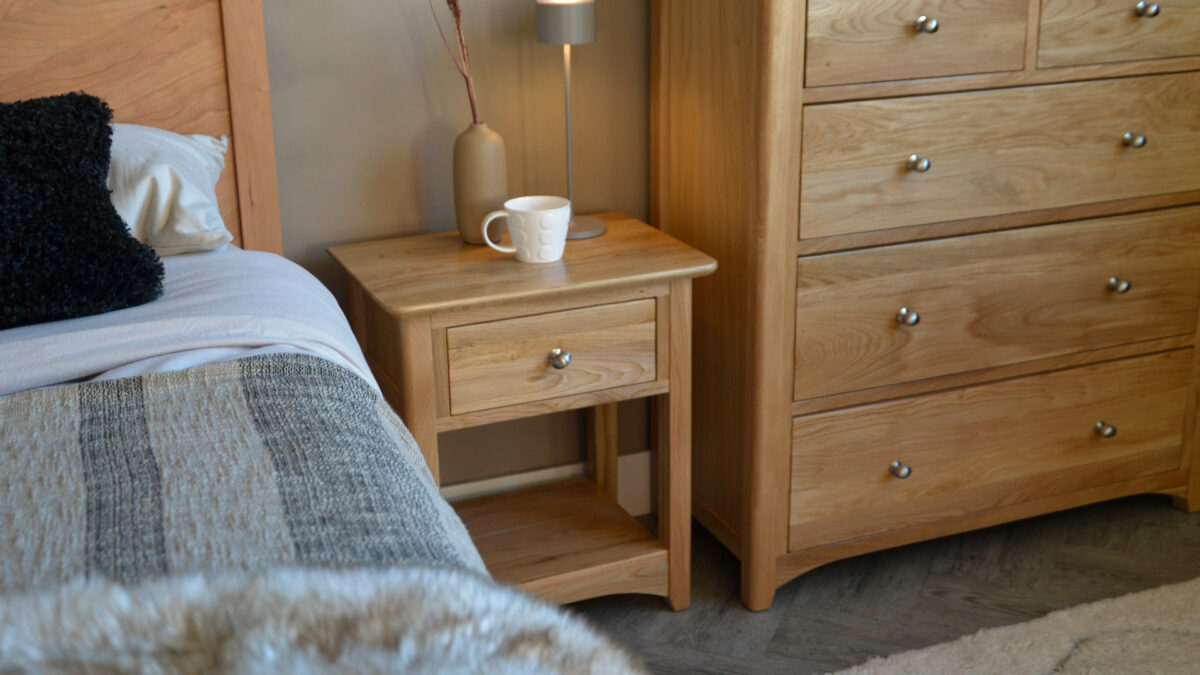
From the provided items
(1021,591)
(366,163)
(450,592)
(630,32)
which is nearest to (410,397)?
(366,163)

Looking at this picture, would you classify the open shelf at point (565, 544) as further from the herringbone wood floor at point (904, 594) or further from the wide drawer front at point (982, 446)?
the wide drawer front at point (982, 446)

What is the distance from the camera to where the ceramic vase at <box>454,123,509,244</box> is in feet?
5.73

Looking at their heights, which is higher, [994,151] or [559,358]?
[994,151]

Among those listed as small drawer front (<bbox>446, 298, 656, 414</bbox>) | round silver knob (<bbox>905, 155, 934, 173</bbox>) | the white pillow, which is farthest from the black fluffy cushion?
round silver knob (<bbox>905, 155, 934, 173</bbox>)

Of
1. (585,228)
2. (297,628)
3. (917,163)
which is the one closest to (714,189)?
(585,228)

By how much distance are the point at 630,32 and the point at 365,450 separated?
4.12 feet

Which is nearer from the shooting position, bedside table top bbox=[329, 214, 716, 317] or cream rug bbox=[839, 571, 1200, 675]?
bedside table top bbox=[329, 214, 716, 317]

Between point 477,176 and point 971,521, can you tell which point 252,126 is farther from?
point 971,521

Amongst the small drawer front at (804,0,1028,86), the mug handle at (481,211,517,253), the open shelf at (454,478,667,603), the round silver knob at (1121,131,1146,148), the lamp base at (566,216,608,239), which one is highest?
the small drawer front at (804,0,1028,86)

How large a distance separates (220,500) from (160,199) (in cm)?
73

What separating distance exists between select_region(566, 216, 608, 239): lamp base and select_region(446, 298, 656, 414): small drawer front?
0.67ft

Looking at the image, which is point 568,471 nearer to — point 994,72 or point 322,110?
point 322,110

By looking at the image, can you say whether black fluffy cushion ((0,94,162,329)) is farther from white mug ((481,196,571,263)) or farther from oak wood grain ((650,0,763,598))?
oak wood grain ((650,0,763,598))

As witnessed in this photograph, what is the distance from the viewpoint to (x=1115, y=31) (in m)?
1.76
